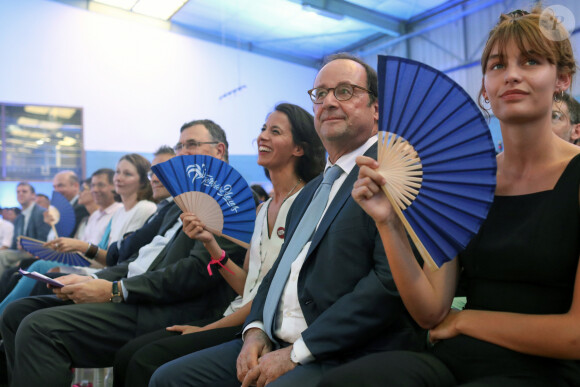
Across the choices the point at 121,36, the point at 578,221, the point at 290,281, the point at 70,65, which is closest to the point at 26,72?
the point at 70,65

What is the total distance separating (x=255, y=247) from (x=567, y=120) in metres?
1.43

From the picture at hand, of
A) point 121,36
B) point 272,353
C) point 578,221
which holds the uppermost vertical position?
point 121,36

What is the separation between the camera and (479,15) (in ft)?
31.2

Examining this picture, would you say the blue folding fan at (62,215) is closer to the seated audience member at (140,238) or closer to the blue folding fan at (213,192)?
the seated audience member at (140,238)

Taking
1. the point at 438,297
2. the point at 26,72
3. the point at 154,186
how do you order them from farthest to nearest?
the point at 26,72 < the point at 154,186 < the point at 438,297

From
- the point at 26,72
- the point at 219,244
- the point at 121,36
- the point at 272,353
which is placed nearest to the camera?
the point at 272,353

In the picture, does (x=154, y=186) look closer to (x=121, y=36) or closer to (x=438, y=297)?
(x=438, y=297)

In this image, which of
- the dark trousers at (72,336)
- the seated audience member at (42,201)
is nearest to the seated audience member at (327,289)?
the dark trousers at (72,336)

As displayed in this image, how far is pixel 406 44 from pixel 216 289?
9.83 meters

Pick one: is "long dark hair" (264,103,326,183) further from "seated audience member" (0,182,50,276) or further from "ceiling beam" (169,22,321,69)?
"ceiling beam" (169,22,321,69)

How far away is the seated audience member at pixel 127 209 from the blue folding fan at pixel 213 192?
1.29 m

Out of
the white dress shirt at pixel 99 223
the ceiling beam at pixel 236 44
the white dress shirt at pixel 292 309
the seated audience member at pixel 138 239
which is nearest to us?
the white dress shirt at pixel 292 309

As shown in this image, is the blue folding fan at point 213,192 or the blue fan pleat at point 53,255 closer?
the blue folding fan at point 213,192

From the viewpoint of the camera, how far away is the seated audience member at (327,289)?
51.8 inches
